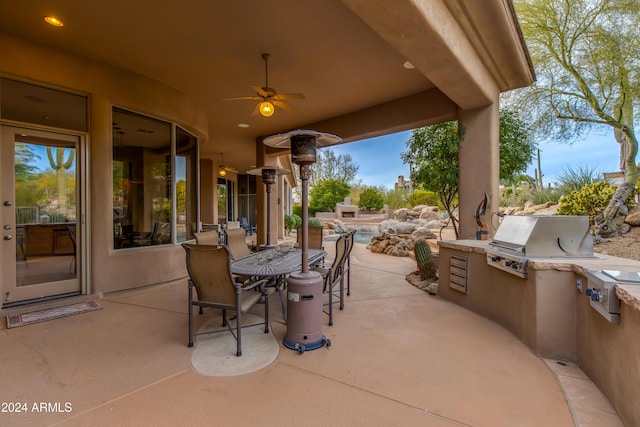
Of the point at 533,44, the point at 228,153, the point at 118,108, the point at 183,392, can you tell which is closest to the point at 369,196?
the point at 228,153

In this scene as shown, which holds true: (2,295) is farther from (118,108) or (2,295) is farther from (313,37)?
(313,37)

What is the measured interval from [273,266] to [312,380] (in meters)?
1.24

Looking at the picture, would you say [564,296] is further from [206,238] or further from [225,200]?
[225,200]

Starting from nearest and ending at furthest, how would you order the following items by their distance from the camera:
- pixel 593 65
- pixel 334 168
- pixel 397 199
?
pixel 593 65 < pixel 397 199 < pixel 334 168

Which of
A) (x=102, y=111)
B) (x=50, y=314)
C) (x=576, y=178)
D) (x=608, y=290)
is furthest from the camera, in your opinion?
(x=576, y=178)

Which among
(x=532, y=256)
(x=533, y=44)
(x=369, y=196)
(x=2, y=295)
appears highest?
(x=533, y=44)

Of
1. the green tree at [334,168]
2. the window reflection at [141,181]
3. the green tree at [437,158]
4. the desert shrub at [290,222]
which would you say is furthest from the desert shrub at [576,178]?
the green tree at [334,168]

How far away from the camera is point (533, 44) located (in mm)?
5684

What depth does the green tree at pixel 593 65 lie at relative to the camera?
4957mm

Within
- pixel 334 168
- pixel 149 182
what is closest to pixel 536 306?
pixel 149 182

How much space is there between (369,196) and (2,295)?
2127 cm

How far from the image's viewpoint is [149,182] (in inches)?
191

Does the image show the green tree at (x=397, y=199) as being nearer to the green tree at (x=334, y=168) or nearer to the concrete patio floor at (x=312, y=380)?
the green tree at (x=334, y=168)

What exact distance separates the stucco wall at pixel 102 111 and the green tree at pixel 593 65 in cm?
660
